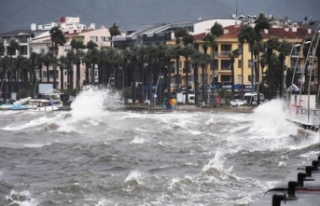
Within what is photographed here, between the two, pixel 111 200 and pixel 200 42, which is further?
pixel 200 42

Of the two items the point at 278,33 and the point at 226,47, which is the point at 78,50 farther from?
the point at 278,33

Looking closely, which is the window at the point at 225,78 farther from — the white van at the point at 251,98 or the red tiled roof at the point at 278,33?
the white van at the point at 251,98

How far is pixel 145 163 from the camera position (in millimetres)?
38969

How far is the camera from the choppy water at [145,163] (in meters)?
28.4

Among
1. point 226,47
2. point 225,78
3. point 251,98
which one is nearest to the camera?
point 251,98

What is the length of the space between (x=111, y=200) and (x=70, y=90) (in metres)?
120

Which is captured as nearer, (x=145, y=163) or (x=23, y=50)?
(x=145, y=163)

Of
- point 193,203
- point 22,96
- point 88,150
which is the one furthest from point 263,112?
point 22,96

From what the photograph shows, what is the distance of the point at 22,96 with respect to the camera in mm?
156875

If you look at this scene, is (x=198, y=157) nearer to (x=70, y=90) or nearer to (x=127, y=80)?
(x=70, y=90)

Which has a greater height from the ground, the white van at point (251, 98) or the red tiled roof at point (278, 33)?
the red tiled roof at point (278, 33)

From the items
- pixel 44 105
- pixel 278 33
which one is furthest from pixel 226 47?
pixel 44 105

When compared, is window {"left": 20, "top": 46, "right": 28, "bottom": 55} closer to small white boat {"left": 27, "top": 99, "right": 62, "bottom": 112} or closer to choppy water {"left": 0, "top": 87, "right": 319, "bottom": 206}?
small white boat {"left": 27, "top": 99, "right": 62, "bottom": 112}

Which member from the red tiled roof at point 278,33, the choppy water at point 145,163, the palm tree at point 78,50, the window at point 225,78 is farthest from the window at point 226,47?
the choppy water at point 145,163
